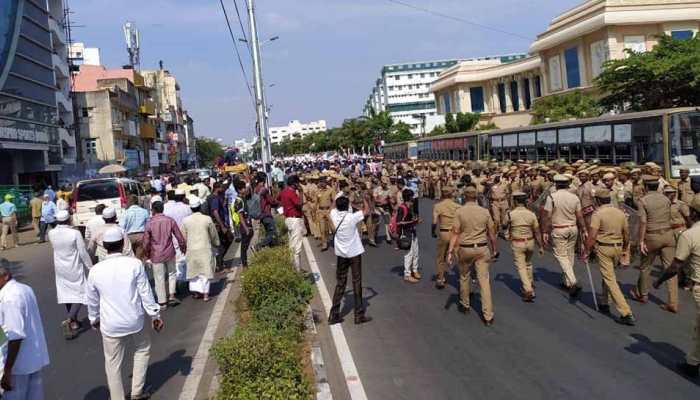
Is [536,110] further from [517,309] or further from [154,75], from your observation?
[154,75]

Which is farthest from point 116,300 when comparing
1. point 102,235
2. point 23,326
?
point 102,235

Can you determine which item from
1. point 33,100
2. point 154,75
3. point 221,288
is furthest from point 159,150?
point 221,288

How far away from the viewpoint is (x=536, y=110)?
5097 centimetres

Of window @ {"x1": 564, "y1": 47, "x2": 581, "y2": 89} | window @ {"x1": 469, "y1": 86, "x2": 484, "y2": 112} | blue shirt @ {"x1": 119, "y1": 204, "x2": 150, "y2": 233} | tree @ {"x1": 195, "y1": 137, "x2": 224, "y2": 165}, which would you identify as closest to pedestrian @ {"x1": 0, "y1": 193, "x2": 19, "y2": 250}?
blue shirt @ {"x1": 119, "y1": 204, "x2": 150, "y2": 233}

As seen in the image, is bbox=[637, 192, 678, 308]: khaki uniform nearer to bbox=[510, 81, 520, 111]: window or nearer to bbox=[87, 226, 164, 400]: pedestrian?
bbox=[87, 226, 164, 400]: pedestrian

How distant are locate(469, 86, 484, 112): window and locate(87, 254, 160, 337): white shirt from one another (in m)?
81.1

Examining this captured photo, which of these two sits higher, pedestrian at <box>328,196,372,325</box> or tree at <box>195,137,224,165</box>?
tree at <box>195,137,224,165</box>

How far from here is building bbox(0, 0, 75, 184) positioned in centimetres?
3247

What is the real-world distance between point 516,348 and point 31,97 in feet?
119

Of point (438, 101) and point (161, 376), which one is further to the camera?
point (438, 101)

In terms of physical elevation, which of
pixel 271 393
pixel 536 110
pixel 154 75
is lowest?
pixel 271 393

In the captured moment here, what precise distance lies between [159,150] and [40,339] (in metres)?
75.9

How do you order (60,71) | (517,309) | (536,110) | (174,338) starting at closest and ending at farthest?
1. (174,338)
2. (517,309)
3. (60,71)
4. (536,110)

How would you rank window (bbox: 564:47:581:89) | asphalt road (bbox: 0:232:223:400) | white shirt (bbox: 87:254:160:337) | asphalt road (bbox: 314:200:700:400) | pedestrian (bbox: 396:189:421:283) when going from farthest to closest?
window (bbox: 564:47:581:89)
pedestrian (bbox: 396:189:421:283)
asphalt road (bbox: 0:232:223:400)
asphalt road (bbox: 314:200:700:400)
white shirt (bbox: 87:254:160:337)
